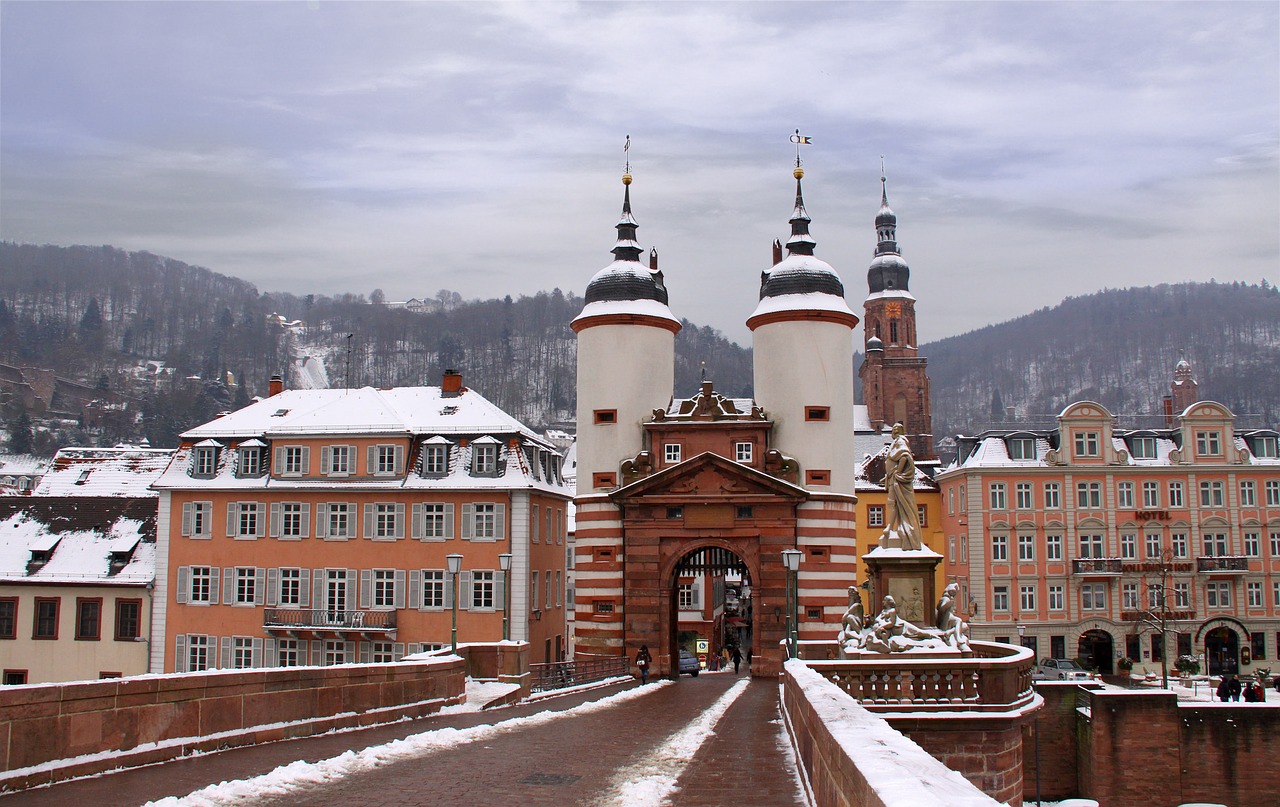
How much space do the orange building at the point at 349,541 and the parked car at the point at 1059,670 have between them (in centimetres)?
2146

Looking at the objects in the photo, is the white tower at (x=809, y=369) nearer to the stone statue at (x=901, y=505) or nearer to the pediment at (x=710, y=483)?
the pediment at (x=710, y=483)

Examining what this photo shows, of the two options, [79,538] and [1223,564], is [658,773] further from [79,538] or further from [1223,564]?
[1223,564]

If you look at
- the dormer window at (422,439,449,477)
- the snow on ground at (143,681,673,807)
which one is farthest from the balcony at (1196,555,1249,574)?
the snow on ground at (143,681,673,807)

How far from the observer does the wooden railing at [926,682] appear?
73.3 ft

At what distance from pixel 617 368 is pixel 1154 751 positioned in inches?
880

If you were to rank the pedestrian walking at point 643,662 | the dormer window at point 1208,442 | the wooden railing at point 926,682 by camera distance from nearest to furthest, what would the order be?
the wooden railing at point 926,682 < the pedestrian walking at point 643,662 < the dormer window at point 1208,442

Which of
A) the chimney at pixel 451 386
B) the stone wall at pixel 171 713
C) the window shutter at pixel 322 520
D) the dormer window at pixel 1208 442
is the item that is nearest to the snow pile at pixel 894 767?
the stone wall at pixel 171 713

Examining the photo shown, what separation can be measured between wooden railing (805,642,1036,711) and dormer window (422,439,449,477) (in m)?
27.4

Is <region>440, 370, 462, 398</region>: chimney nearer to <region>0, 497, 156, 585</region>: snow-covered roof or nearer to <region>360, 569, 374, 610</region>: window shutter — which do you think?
<region>360, 569, 374, 610</region>: window shutter

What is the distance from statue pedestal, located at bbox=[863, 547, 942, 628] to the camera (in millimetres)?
27062

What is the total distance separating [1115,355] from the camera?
183500 mm

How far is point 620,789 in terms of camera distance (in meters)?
12.6

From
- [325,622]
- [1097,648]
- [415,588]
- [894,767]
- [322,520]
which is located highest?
[322,520]

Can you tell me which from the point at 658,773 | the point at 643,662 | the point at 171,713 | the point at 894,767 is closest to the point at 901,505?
the point at 643,662
